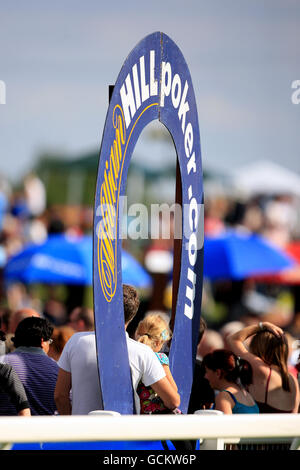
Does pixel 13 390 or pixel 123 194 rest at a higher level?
pixel 123 194

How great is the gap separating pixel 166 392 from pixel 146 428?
112cm

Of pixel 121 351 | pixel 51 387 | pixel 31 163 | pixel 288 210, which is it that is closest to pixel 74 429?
pixel 121 351

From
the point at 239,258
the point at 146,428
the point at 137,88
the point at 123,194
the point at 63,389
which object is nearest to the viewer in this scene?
the point at 146,428

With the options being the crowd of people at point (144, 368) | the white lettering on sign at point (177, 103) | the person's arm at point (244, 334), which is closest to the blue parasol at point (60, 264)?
the crowd of people at point (144, 368)

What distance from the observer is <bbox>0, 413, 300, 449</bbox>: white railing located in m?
2.14

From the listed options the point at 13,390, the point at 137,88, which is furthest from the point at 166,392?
the point at 137,88

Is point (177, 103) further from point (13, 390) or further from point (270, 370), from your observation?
point (270, 370)

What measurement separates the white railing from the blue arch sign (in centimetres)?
75

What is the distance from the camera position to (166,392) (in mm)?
3445

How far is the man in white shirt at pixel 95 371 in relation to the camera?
343 cm

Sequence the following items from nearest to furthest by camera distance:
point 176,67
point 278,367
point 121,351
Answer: point 121,351
point 176,67
point 278,367

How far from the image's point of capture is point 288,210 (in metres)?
22.9
